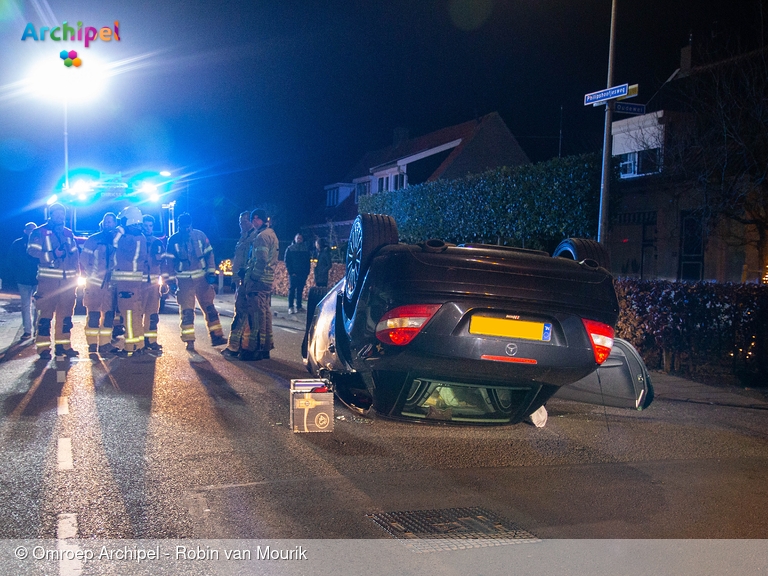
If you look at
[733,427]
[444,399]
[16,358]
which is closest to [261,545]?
[444,399]

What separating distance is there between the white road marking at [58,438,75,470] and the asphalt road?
0.02 m

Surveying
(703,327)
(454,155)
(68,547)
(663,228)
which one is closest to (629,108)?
(703,327)

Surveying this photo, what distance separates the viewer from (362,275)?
17.7 feet

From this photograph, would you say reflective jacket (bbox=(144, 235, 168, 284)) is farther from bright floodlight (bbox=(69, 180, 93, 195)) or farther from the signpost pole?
bright floodlight (bbox=(69, 180, 93, 195))

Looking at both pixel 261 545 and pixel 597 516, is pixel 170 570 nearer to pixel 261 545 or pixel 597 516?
pixel 261 545

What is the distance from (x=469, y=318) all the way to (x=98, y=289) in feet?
25.5

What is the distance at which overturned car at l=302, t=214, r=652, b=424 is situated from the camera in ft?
16.1

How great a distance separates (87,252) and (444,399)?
280 inches

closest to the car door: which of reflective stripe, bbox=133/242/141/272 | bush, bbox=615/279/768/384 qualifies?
bush, bbox=615/279/768/384

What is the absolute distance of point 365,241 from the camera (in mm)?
5383

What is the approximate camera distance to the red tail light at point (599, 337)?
5.12 metres

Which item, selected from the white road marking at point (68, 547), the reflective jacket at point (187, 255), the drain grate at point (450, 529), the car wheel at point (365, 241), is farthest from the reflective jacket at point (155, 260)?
the drain grate at point (450, 529)

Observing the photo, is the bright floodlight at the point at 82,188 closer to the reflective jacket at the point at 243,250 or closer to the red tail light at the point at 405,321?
the reflective jacket at the point at 243,250

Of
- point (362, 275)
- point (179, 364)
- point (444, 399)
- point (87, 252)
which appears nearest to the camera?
point (362, 275)
